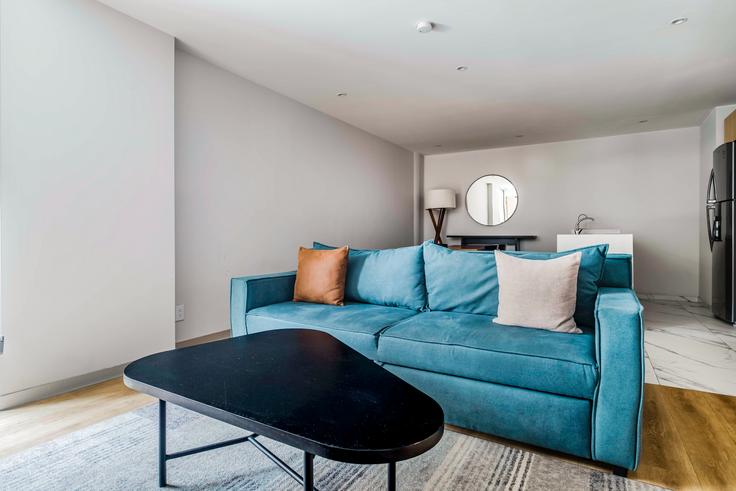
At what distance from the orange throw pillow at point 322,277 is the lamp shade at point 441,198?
383 centimetres

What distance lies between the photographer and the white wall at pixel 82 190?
2.05 meters

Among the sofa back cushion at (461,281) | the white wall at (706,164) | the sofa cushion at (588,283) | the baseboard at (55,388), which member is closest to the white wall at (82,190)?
the baseboard at (55,388)

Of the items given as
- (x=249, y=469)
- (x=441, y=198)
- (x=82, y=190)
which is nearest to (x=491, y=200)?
(x=441, y=198)

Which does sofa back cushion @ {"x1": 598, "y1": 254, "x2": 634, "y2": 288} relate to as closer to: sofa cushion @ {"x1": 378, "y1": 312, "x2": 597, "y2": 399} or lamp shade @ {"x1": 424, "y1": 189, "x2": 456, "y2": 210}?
sofa cushion @ {"x1": 378, "y1": 312, "x2": 597, "y2": 399}

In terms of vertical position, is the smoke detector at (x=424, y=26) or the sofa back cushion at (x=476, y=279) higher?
the smoke detector at (x=424, y=26)

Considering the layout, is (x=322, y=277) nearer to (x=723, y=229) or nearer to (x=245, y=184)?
(x=245, y=184)

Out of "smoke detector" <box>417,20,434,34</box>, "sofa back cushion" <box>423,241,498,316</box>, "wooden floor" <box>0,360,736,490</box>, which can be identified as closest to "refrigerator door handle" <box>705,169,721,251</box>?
"wooden floor" <box>0,360,736,490</box>

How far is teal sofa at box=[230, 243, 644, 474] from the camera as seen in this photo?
4.63 feet

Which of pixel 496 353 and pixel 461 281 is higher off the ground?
pixel 461 281

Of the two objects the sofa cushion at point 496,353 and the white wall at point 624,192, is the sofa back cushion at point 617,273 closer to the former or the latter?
the sofa cushion at point 496,353

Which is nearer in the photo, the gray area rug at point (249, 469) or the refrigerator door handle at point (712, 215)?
the gray area rug at point (249, 469)

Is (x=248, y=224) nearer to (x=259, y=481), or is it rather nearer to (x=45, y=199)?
(x=45, y=199)

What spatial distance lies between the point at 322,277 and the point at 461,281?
90cm

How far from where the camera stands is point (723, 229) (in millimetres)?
3898
